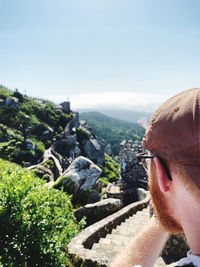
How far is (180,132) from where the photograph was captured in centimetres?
83

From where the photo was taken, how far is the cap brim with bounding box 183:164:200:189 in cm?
76

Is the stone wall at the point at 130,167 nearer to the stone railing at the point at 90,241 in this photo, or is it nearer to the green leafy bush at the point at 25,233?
the stone railing at the point at 90,241

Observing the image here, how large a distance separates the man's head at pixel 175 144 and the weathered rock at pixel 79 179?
8054 millimetres

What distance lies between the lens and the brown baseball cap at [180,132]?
790 millimetres

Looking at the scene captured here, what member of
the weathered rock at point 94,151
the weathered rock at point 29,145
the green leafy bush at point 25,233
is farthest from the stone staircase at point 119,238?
the weathered rock at point 94,151

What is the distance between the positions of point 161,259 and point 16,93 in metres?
49.3

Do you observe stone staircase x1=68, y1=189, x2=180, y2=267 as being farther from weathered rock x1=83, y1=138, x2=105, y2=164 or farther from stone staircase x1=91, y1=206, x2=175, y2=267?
weathered rock x1=83, y1=138, x2=105, y2=164

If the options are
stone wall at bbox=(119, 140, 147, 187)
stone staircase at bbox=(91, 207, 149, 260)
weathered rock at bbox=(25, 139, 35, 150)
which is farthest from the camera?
weathered rock at bbox=(25, 139, 35, 150)

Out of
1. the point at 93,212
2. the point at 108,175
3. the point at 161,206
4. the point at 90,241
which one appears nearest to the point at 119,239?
the point at 90,241

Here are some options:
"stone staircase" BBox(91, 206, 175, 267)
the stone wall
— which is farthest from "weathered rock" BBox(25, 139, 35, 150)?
"stone staircase" BBox(91, 206, 175, 267)

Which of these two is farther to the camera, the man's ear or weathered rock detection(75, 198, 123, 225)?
weathered rock detection(75, 198, 123, 225)

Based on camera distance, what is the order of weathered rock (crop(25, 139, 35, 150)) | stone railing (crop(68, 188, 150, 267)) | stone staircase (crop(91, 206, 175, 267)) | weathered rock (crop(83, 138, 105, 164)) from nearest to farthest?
stone railing (crop(68, 188, 150, 267))
stone staircase (crop(91, 206, 175, 267))
weathered rock (crop(25, 139, 35, 150))
weathered rock (crop(83, 138, 105, 164))

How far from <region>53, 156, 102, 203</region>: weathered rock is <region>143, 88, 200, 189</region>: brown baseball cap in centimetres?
819

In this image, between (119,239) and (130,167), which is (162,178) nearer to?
(119,239)
